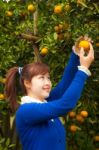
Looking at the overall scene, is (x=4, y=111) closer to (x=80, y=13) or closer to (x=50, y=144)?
(x=80, y=13)

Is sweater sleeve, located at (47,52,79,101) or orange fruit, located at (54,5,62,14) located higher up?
orange fruit, located at (54,5,62,14)

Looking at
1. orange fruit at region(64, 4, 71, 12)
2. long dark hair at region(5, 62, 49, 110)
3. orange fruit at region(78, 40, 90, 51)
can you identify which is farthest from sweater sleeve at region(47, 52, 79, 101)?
orange fruit at region(64, 4, 71, 12)

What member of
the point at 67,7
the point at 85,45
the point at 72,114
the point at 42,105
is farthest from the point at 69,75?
the point at 72,114

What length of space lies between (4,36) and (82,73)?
1673mm

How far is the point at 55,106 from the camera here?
2.75m

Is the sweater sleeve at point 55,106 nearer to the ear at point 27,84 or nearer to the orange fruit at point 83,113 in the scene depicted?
the ear at point 27,84

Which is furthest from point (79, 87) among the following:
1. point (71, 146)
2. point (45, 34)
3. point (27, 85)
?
point (71, 146)

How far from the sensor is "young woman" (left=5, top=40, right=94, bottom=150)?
9.07ft

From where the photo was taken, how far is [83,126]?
4641mm

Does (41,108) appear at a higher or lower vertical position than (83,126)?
higher

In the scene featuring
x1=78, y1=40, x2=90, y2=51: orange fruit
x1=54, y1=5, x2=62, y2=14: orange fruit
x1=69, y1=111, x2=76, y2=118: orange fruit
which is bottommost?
x1=69, y1=111, x2=76, y2=118: orange fruit

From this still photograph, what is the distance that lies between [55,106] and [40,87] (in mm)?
206

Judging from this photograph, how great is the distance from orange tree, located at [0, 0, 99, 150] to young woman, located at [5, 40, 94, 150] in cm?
81

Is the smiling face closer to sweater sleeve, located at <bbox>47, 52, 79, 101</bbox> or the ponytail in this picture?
the ponytail
